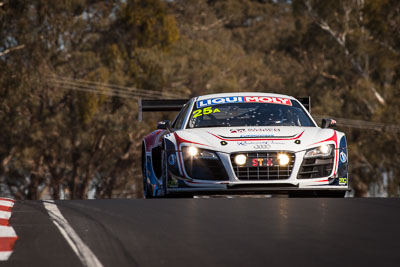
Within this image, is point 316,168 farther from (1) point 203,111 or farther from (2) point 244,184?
(1) point 203,111

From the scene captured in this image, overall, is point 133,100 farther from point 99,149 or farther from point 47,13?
point 47,13

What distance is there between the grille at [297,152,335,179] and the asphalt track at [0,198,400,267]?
1.15ft

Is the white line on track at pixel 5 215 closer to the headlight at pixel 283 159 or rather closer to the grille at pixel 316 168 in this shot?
the headlight at pixel 283 159

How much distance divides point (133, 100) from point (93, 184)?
21.4ft

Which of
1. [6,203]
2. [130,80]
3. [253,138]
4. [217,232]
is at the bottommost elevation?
[217,232]

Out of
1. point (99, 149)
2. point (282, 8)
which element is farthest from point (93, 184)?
point (282, 8)

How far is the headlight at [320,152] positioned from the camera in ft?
31.7

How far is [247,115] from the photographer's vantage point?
36.2 ft

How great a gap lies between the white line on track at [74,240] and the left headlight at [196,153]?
1.72m

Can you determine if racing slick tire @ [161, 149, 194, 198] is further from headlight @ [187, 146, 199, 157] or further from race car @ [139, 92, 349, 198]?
headlight @ [187, 146, 199, 157]

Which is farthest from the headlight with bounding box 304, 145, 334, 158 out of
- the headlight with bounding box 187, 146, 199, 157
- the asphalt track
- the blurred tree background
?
the blurred tree background

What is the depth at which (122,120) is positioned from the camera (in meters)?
40.8

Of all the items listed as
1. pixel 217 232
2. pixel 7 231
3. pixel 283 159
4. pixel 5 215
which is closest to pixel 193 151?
pixel 283 159

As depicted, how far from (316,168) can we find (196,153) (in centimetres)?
133
